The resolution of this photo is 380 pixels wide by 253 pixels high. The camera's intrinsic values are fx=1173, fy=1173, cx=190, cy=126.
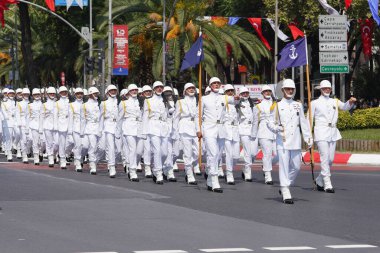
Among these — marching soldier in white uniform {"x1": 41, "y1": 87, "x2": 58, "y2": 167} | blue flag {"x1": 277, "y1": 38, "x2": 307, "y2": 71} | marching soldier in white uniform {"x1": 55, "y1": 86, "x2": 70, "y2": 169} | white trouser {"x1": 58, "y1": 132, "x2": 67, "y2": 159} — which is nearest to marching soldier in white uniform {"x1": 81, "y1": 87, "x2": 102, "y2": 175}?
white trouser {"x1": 58, "y1": 132, "x2": 67, "y2": 159}

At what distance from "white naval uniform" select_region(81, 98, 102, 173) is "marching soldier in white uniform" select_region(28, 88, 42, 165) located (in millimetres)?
3262

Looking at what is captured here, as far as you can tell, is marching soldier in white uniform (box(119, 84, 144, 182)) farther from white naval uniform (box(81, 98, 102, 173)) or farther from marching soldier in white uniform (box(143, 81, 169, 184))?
white naval uniform (box(81, 98, 102, 173))

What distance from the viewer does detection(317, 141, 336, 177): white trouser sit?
20.7 m

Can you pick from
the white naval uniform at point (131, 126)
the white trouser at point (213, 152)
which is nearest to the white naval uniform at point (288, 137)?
the white trouser at point (213, 152)

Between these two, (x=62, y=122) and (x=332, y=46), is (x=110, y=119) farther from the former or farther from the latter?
(x=332, y=46)

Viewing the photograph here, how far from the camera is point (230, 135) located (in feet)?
72.9

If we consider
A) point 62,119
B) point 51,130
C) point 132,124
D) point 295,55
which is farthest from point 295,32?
point 132,124

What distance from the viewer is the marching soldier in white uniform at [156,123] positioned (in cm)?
2328

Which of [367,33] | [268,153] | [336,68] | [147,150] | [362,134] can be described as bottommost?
[362,134]

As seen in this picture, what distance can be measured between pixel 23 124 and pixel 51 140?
3372mm

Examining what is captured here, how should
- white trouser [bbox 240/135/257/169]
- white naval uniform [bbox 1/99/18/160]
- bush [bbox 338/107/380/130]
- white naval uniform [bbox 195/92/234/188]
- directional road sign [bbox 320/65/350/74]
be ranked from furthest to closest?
1. bush [bbox 338/107/380/130]
2. white naval uniform [bbox 1/99/18/160]
3. directional road sign [bbox 320/65/350/74]
4. white trouser [bbox 240/135/257/169]
5. white naval uniform [bbox 195/92/234/188]

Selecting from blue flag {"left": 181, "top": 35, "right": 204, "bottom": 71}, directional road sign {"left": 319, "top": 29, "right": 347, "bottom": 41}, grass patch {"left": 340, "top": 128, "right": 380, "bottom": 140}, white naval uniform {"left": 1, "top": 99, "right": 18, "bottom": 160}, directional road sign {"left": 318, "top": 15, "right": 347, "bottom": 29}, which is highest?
directional road sign {"left": 318, "top": 15, "right": 347, "bottom": 29}

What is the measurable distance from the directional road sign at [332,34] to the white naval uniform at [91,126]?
19.3 ft

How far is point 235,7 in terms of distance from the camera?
219 ft
